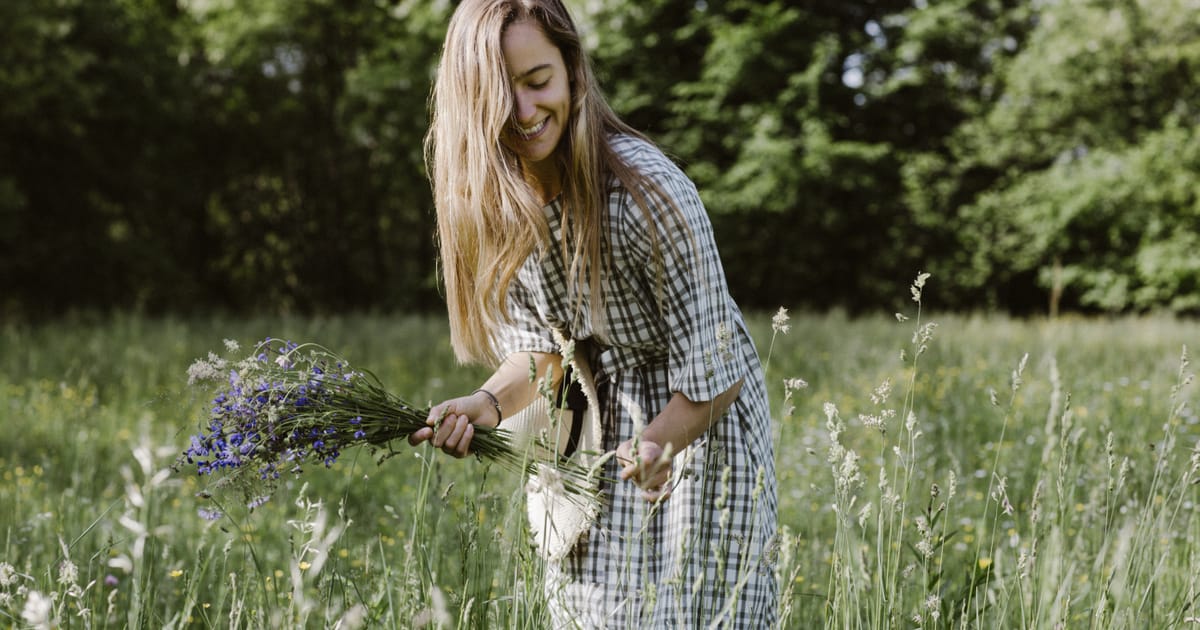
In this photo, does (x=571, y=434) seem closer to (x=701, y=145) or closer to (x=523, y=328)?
(x=523, y=328)

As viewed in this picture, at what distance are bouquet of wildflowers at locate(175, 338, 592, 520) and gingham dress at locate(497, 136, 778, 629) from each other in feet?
0.70

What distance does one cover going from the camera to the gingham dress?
1.84 meters

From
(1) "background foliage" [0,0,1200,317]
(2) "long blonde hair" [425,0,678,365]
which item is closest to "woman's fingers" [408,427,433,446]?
(2) "long blonde hair" [425,0,678,365]

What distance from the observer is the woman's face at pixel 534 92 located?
185 centimetres

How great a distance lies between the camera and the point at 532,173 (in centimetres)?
200

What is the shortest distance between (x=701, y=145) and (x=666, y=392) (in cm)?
1572

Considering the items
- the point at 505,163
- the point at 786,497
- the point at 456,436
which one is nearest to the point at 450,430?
the point at 456,436

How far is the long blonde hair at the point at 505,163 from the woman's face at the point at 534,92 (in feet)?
0.06

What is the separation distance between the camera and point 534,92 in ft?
6.12

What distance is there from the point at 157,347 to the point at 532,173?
6906mm

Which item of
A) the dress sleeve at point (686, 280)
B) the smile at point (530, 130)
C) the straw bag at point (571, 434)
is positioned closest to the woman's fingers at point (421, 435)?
the straw bag at point (571, 434)

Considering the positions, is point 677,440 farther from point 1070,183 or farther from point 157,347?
point 1070,183

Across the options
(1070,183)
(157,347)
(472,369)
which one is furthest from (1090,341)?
(1070,183)

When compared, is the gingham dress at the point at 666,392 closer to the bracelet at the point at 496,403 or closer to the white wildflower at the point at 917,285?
the bracelet at the point at 496,403
